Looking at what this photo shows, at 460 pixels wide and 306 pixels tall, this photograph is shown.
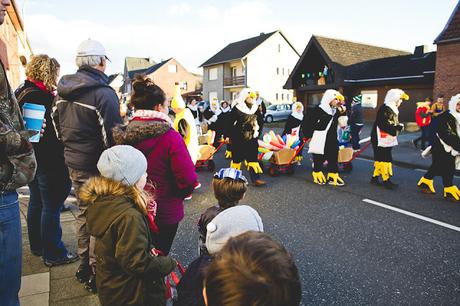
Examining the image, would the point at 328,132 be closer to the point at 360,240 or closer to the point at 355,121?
the point at 360,240

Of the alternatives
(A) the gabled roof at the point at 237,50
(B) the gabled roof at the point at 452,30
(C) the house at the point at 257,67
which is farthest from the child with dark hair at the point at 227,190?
(A) the gabled roof at the point at 237,50

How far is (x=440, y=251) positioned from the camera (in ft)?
13.1

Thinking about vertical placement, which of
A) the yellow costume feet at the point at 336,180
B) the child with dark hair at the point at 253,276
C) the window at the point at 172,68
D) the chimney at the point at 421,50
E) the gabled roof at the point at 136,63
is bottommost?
the yellow costume feet at the point at 336,180

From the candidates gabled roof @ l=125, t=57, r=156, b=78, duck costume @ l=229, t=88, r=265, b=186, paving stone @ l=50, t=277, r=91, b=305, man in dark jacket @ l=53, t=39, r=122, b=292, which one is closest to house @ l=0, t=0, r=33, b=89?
duck costume @ l=229, t=88, r=265, b=186

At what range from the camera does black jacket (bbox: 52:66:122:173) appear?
273 cm

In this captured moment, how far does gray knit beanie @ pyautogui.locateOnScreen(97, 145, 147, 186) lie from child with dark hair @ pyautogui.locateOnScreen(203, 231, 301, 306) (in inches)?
43.4

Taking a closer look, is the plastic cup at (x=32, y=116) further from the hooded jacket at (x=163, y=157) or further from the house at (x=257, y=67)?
the house at (x=257, y=67)

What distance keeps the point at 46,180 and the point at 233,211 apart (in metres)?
2.11

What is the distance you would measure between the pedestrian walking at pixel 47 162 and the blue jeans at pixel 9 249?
1.41m

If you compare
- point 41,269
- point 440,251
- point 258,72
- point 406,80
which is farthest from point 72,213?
point 258,72

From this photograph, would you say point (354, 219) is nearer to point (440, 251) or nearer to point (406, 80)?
point (440, 251)

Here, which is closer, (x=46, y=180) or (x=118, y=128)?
(x=118, y=128)

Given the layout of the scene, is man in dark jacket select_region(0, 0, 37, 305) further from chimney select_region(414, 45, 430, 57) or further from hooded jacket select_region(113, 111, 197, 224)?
chimney select_region(414, 45, 430, 57)

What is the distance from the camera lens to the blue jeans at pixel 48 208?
10.3 feet
